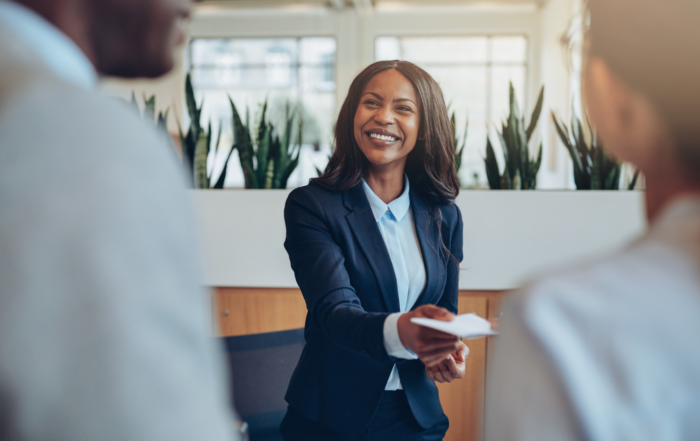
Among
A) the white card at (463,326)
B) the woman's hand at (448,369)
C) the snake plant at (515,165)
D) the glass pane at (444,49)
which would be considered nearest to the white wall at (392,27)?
the glass pane at (444,49)

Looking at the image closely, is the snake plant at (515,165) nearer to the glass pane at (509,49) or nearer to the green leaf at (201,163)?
the green leaf at (201,163)

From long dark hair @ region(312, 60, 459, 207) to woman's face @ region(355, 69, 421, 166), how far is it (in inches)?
0.9

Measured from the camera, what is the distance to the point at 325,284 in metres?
1.23

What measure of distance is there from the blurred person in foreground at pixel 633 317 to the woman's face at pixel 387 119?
1021 millimetres

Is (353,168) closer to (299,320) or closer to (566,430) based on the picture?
(299,320)

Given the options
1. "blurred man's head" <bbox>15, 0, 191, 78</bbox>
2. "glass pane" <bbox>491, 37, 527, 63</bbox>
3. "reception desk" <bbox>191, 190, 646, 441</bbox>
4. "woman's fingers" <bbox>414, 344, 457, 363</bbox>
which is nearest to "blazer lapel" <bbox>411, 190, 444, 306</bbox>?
"woman's fingers" <bbox>414, 344, 457, 363</bbox>

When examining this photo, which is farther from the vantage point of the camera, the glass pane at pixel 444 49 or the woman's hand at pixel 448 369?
the glass pane at pixel 444 49

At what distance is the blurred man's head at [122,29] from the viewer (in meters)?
0.36

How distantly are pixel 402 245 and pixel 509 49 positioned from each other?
9825mm

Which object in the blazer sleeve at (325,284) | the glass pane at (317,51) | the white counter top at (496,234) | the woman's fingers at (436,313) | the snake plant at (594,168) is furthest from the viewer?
the glass pane at (317,51)

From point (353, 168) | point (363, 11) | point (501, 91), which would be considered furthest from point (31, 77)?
point (501, 91)

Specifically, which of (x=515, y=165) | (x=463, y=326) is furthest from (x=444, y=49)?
(x=463, y=326)

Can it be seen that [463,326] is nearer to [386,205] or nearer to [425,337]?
[425,337]

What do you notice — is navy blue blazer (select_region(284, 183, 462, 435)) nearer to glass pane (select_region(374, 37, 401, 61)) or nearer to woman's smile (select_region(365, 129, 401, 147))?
woman's smile (select_region(365, 129, 401, 147))
